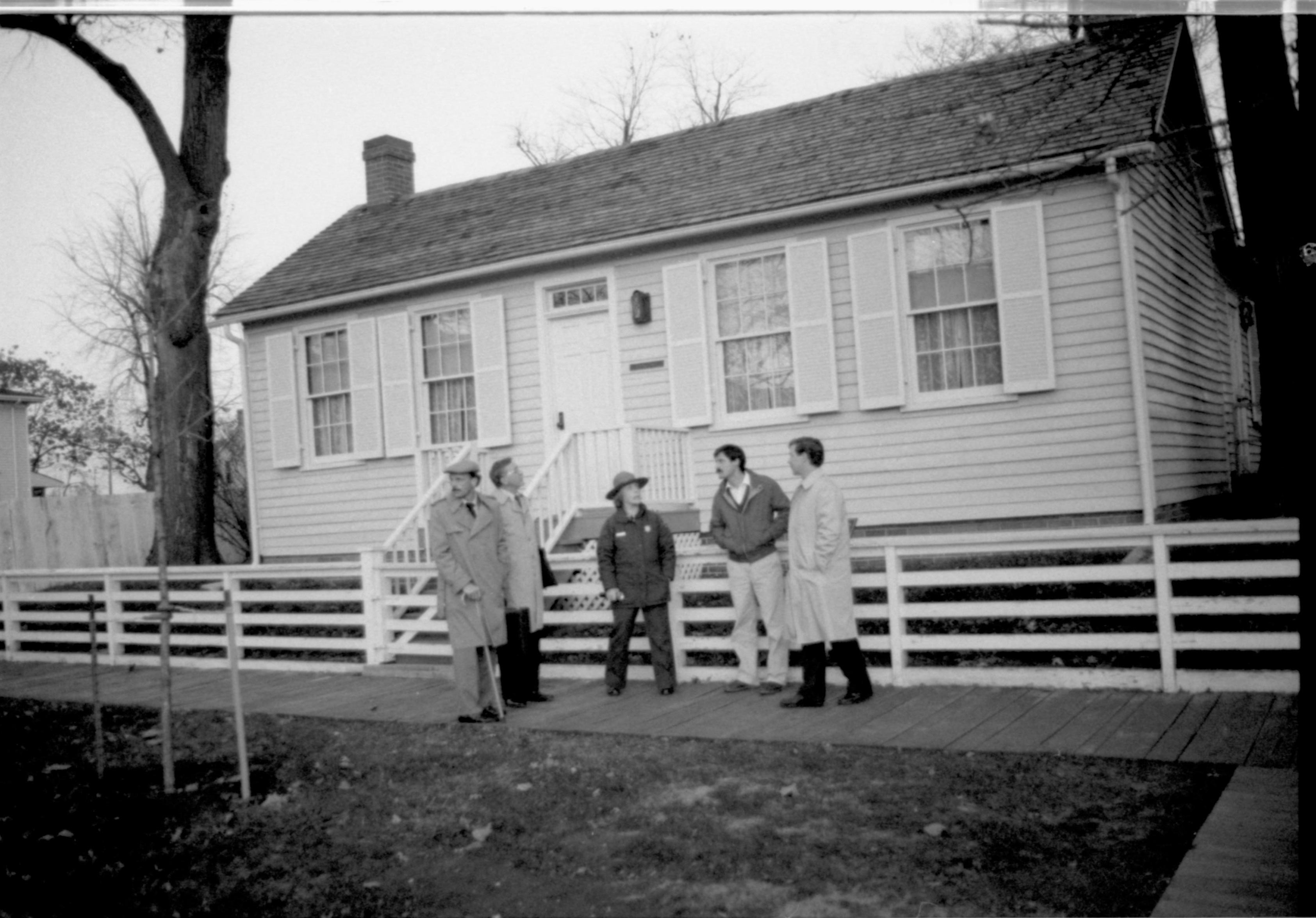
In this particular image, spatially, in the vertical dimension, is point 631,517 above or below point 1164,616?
above

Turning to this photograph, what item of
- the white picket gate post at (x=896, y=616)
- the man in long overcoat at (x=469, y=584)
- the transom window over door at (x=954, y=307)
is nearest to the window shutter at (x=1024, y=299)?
the transom window over door at (x=954, y=307)

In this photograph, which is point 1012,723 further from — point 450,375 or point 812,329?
point 450,375

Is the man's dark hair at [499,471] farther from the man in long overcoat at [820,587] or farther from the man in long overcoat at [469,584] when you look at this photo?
the man in long overcoat at [820,587]

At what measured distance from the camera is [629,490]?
8.17 meters

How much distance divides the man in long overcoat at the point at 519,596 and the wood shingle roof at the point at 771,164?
3442 mm

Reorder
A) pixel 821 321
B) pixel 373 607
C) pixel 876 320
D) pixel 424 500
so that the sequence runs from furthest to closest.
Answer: pixel 424 500
pixel 821 321
pixel 876 320
pixel 373 607

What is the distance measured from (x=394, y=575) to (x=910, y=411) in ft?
16.5

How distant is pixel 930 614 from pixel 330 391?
931cm

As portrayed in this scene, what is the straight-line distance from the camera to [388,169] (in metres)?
9.02

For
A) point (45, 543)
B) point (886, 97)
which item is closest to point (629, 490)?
point (45, 543)

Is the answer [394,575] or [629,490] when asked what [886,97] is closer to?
[629,490]

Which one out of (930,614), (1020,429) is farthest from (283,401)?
(930,614)

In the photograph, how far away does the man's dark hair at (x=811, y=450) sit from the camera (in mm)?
7340

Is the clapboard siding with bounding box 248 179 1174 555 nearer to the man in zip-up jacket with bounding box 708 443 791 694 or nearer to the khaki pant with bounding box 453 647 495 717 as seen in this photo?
the man in zip-up jacket with bounding box 708 443 791 694
